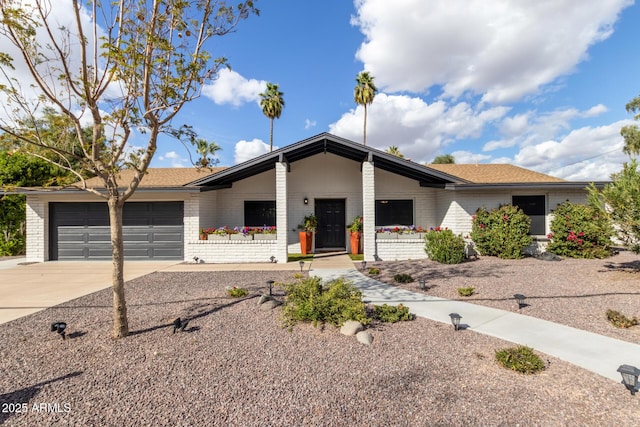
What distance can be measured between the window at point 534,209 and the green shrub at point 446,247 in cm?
306

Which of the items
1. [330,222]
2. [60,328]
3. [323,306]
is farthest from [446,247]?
[60,328]

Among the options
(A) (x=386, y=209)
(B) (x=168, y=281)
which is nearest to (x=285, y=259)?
(B) (x=168, y=281)

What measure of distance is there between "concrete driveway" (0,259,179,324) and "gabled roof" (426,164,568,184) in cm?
1177

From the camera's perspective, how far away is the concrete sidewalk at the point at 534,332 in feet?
10.7

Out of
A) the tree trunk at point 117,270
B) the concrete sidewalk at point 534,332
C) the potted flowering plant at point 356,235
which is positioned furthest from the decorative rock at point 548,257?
the tree trunk at point 117,270

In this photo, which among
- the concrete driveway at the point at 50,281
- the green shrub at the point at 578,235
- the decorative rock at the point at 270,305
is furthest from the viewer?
the green shrub at the point at 578,235

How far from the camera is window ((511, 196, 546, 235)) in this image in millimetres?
10414

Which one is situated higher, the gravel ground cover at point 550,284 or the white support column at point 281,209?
the white support column at point 281,209

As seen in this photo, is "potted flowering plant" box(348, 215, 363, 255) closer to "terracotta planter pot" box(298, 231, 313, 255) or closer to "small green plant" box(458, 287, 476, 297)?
"terracotta planter pot" box(298, 231, 313, 255)

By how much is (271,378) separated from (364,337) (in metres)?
1.37

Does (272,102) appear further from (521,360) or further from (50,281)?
(521,360)

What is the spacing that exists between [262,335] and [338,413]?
1.80 metres

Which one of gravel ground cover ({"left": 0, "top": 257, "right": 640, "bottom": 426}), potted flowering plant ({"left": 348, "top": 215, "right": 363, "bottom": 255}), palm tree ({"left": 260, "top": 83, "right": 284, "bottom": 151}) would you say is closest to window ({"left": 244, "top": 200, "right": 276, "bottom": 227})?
potted flowering plant ({"left": 348, "top": 215, "right": 363, "bottom": 255})

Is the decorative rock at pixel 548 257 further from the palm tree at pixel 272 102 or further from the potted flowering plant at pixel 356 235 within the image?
the palm tree at pixel 272 102
